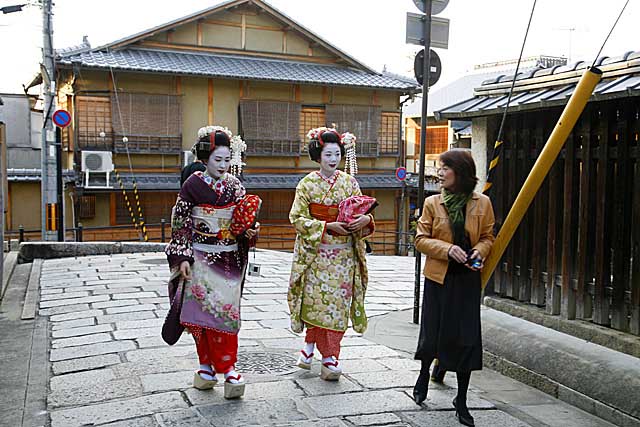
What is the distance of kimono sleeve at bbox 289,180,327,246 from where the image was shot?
17.6 ft

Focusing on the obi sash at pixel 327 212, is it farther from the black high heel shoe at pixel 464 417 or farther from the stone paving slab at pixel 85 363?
the stone paving slab at pixel 85 363

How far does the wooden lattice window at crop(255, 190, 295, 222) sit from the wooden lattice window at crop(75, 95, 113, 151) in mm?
5611

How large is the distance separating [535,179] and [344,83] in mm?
18336

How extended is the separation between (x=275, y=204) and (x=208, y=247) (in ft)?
58.5

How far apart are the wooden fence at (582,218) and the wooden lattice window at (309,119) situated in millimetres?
16932

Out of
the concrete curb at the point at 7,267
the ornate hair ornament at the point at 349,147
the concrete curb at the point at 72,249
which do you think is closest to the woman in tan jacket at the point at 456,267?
the ornate hair ornament at the point at 349,147

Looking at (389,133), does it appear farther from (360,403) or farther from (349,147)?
(360,403)

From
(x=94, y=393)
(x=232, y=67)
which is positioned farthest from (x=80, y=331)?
(x=232, y=67)

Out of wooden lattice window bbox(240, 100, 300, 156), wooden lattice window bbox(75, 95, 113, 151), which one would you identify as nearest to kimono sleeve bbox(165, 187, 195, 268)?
wooden lattice window bbox(75, 95, 113, 151)

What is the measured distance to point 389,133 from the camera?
24.5 m

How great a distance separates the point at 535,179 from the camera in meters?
4.55

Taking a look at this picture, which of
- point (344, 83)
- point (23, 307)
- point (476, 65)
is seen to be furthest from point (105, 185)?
point (476, 65)

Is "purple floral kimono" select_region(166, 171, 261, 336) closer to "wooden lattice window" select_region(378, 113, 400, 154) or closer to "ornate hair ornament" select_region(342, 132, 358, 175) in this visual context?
"ornate hair ornament" select_region(342, 132, 358, 175)

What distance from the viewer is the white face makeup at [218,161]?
5012 millimetres
